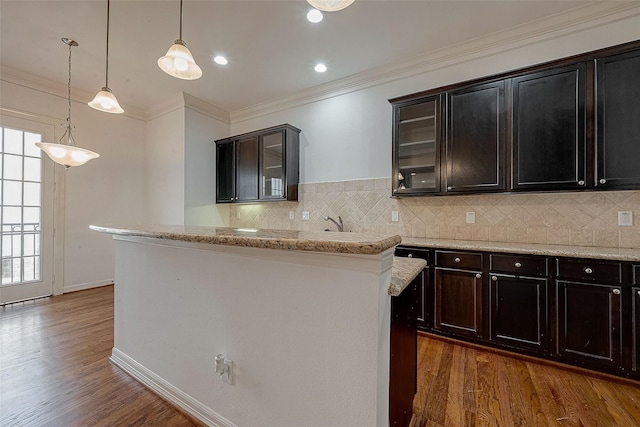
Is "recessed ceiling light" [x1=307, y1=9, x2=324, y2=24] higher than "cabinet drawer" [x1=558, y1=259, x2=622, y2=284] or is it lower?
higher

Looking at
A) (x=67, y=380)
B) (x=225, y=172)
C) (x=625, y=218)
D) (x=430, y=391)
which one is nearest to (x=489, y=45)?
(x=625, y=218)

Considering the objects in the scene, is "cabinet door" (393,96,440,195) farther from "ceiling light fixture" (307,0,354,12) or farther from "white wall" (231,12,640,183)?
"ceiling light fixture" (307,0,354,12)

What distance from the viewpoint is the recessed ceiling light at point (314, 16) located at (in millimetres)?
2274

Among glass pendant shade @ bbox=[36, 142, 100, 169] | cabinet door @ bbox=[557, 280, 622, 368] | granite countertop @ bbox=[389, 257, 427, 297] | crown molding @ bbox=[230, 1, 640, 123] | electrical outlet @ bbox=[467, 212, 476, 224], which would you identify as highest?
crown molding @ bbox=[230, 1, 640, 123]

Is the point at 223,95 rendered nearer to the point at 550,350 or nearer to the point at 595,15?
the point at 595,15

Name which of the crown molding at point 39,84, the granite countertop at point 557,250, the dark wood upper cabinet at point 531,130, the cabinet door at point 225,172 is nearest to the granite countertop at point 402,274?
the granite countertop at point 557,250

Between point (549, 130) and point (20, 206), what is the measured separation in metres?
5.99

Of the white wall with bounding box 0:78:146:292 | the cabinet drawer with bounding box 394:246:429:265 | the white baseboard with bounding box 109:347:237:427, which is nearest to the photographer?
the white baseboard with bounding box 109:347:237:427

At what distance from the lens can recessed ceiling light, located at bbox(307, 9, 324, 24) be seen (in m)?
2.27

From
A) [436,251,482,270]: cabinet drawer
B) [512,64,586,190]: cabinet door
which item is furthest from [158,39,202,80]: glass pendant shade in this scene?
[512,64,586,190]: cabinet door

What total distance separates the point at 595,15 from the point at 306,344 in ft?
11.3

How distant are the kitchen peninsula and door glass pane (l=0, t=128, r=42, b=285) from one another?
2947 millimetres

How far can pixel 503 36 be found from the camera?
8.23ft

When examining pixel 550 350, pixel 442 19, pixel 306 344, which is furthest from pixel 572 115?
pixel 306 344
